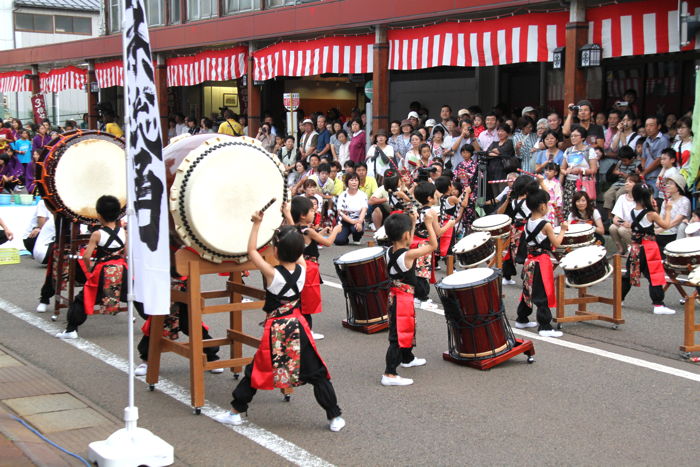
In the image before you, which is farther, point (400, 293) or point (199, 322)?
point (400, 293)

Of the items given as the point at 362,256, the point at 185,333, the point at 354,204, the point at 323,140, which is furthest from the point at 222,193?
the point at 323,140

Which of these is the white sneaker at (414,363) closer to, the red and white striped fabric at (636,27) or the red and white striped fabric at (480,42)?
the red and white striped fabric at (636,27)

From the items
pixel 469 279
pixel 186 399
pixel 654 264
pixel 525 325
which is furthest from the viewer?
pixel 654 264

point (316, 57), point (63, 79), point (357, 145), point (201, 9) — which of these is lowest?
point (357, 145)

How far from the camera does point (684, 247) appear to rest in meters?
7.91

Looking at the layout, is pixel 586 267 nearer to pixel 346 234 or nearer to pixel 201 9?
pixel 346 234

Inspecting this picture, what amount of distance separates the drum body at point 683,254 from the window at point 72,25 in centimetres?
4553

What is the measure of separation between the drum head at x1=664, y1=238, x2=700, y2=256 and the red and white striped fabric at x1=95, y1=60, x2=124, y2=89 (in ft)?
71.8

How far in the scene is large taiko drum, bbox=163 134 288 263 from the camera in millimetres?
5410

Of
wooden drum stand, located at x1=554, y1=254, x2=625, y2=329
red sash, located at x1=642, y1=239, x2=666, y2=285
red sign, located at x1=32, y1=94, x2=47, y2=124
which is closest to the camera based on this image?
wooden drum stand, located at x1=554, y1=254, x2=625, y2=329

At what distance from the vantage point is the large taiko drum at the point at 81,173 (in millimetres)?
8453

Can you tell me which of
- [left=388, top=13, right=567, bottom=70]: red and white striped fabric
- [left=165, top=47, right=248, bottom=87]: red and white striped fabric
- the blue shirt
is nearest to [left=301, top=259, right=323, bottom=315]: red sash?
[left=388, top=13, right=567, bottom=70]: red and white striped fabric

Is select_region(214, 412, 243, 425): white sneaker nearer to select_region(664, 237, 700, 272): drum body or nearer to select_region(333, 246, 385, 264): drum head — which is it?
select_region(333, 246, 385, 264): drum head

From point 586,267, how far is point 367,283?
7.04 feet
